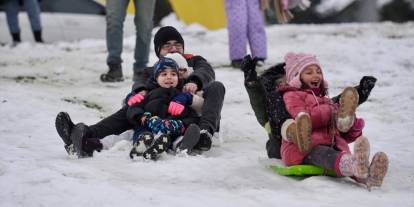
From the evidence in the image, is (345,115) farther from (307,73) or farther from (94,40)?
(94,40)

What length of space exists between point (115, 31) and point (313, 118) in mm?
3254

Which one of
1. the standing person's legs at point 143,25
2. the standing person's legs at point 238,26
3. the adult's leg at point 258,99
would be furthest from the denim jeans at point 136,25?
the adult's leg at point 258,99

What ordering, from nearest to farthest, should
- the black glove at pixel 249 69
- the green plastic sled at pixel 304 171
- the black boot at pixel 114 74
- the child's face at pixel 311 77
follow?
1. the green plastic sled at pixel 304 171
2. the black glove at pixel 249 69
3. the child's face at pixel 311 77
4. the black boot at pixel 114 74

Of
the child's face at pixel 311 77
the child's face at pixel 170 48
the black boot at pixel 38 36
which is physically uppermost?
the child's face at pixel 170 48

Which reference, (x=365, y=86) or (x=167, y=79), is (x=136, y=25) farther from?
(x=365, y=86)

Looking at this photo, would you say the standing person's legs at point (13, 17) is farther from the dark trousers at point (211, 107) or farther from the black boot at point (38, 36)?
the dark trousers at point (211, 107)

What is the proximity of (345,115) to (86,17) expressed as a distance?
6.84 meters

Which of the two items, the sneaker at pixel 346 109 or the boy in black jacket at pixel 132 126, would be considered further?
the boy in black jacket at pixel 132 126

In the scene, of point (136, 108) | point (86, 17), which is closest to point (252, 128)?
point (136, 108)

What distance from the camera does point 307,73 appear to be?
12.4 ft

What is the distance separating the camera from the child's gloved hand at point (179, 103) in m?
3.98

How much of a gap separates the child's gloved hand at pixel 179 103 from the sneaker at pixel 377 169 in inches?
50.9

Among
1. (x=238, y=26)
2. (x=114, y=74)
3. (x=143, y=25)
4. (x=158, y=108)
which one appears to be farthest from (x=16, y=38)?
(x=158, y=108)

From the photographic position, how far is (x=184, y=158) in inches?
142
